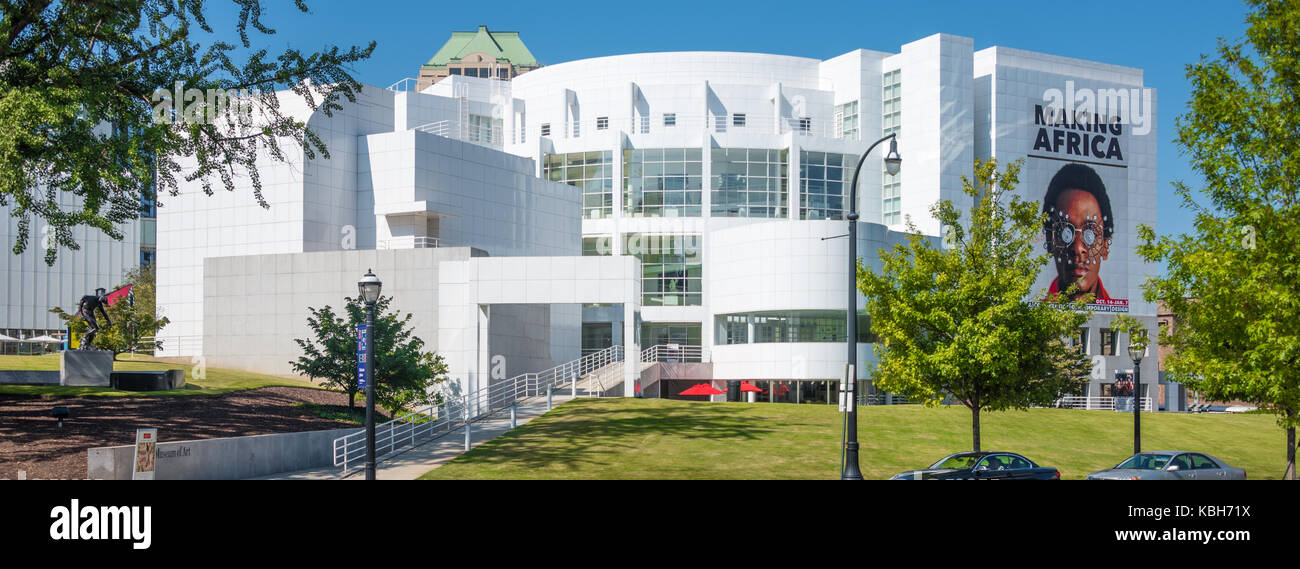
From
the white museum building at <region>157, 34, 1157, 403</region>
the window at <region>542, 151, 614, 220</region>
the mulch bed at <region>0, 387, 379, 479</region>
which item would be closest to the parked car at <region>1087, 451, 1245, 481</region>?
the mulch bed at <region>0, 387, 379, 479</region>

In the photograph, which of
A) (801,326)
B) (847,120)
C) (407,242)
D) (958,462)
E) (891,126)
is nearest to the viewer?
(958,462)

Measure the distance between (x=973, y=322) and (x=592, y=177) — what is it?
165 ft

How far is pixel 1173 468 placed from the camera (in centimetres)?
2155

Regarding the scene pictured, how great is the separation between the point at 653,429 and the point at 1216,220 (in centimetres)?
1819

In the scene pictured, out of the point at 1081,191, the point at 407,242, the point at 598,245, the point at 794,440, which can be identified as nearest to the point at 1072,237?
the point at 1081,191

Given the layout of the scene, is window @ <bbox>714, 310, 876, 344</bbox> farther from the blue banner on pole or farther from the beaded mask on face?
the blue banner on pole

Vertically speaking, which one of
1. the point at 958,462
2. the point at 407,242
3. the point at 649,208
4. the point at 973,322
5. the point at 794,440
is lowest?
the point at 794,440

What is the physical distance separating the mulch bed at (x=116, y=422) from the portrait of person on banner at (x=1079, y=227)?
62.8 m

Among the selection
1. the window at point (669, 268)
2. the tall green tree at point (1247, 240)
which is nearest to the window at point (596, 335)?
the window at point (669, 268)

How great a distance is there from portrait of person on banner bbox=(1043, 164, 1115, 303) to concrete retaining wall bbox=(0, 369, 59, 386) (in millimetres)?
68405

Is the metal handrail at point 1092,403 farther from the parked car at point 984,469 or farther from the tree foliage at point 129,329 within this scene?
the tree foliage at point 129,329

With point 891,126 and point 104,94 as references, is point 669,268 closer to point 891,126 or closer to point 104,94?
point 891,126

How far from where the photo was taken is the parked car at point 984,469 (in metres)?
20.8
